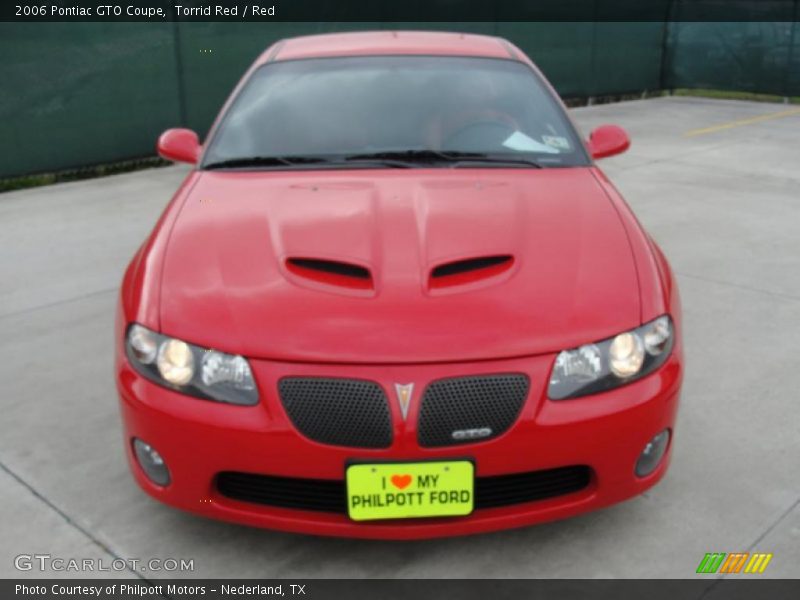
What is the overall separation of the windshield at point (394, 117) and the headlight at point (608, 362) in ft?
3.54

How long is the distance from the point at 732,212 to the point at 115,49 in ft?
20.1

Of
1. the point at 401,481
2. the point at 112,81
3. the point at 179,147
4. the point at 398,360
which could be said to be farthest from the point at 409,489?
the point at 112,81

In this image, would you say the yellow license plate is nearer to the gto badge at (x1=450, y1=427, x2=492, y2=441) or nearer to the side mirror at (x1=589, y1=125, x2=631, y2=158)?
the gto badge at (x1=450, y1=427, x2=492, y2=441)

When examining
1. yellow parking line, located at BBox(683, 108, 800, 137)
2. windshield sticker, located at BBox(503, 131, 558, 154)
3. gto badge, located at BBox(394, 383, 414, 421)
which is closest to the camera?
gto badge, located at BBox(394, 383, 414, 421)

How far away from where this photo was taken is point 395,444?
7.01ft

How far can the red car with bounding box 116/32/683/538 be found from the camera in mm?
2158

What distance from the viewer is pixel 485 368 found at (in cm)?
218

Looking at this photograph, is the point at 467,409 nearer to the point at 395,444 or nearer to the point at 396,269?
the point at 395,444

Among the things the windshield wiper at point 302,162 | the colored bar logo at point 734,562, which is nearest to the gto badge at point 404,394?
the colored bar logo at point 734,562

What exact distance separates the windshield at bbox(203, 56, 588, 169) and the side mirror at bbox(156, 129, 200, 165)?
1.06 ft

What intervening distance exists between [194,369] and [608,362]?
113cm

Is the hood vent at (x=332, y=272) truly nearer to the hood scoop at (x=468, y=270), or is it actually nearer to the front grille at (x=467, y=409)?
the hood scoop at (x=468, y=270)

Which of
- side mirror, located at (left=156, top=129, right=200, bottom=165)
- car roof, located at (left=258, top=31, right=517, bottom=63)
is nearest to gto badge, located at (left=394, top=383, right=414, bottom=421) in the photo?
side mirror, located at (left=156, top=129, right=200, bottom=165)

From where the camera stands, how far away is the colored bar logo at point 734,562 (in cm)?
242
